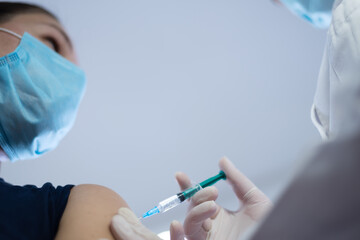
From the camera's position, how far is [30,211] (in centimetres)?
87

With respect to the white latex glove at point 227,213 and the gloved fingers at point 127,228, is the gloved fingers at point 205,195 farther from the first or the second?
the gloved fingers at point 127,228

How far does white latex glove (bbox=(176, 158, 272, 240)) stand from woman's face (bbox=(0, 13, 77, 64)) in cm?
81

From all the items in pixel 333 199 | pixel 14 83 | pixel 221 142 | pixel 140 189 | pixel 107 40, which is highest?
pixel 107 40

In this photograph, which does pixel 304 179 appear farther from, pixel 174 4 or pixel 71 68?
pixel 174 4

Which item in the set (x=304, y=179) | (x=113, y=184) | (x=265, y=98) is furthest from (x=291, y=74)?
(x=304, y=179)

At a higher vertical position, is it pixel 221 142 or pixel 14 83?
pixel 14 83

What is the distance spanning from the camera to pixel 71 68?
1520 millimetres

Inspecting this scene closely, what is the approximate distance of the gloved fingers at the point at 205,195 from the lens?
3.84ft

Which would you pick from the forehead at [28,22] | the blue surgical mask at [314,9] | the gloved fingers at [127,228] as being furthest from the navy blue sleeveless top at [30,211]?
the blue surgical mask at [314,9]

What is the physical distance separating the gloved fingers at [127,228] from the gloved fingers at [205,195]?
36cm

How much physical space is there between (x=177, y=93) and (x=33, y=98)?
104 cm

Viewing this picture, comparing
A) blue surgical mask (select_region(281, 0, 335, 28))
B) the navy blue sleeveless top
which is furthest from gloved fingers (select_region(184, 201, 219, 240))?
blue surgical mask (select_region(281, 0, 335, 28))

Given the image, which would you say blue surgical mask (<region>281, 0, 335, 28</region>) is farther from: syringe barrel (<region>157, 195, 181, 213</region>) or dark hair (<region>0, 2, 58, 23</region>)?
dark hair (<region>0, 2, 58, 23</region>)

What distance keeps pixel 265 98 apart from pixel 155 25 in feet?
2.91
